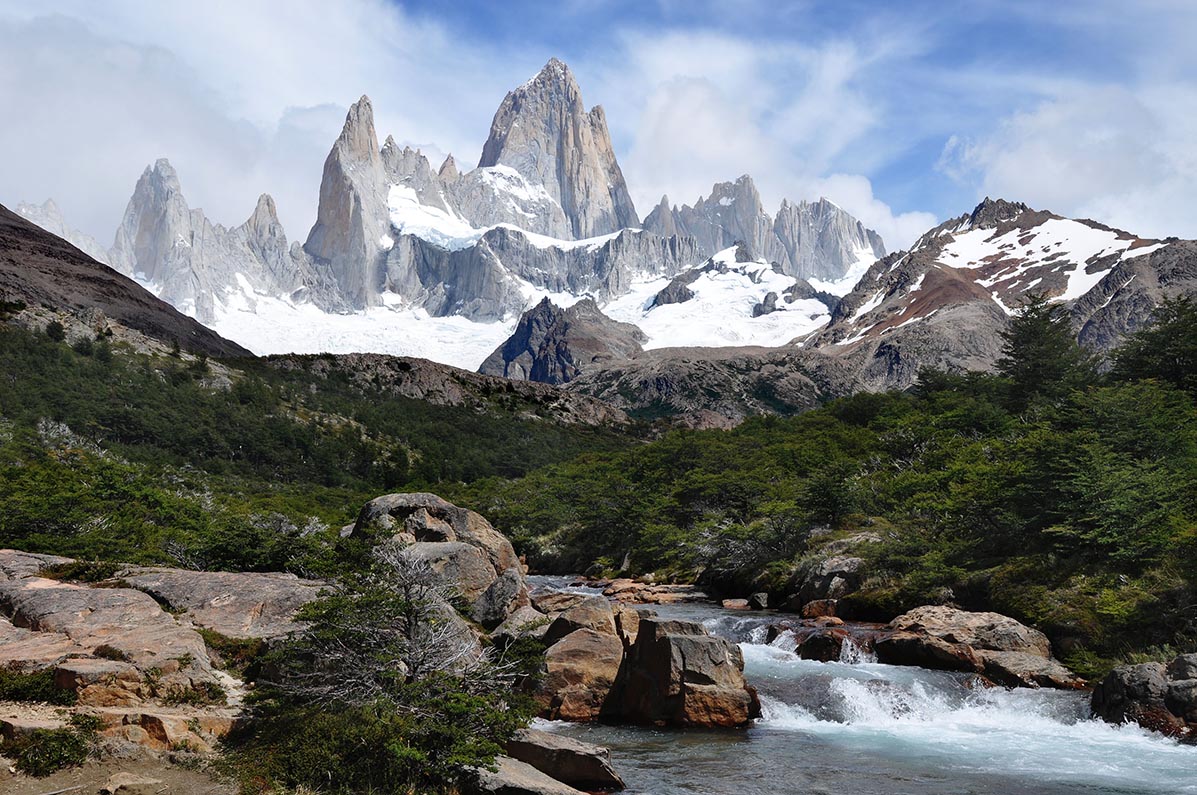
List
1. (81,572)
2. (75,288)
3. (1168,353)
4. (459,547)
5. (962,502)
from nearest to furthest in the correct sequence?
(81,572) < (459,547) < (962,502) < (1168,353) < (75,288)

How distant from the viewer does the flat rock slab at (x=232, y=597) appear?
17750mm

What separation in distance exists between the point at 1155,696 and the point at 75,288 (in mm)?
164783

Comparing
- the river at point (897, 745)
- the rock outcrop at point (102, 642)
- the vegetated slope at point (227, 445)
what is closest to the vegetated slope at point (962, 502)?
the river at point (897, 745)

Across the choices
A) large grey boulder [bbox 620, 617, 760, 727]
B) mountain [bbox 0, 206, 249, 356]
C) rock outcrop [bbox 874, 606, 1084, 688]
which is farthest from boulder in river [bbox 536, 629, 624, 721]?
mountain [bbox 0, 206, 249, 356]

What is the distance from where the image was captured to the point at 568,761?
48.8 ft

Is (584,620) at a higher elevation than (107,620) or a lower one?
higher

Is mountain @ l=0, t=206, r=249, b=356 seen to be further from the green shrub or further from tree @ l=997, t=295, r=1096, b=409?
tree @ l=997, t=295, r=1096, b=409

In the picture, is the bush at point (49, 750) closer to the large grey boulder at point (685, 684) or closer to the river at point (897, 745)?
the river at point (897, 745)

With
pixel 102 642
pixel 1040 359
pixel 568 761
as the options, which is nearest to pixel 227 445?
pixel 102 642

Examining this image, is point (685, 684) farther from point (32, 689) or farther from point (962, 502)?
point (962, 502)

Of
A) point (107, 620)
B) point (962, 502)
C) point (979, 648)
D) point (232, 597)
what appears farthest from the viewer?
point (962, 502)

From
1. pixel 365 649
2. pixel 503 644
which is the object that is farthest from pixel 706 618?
pixel 365 649

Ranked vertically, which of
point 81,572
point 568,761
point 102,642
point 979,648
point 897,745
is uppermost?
point 81,572

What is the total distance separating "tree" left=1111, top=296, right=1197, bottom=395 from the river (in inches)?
1316
